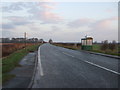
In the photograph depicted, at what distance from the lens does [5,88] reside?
246 inches

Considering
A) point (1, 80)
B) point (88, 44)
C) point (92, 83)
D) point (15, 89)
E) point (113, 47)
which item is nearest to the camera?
point (15, 89)

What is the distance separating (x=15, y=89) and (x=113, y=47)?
35.4 meters

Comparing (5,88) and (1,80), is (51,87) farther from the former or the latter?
(1,80)

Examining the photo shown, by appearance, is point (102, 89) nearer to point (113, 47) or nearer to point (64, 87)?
point (64, 87)

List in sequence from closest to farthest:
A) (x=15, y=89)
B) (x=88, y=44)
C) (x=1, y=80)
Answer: (x=15, y=89)
(x=1, y=80)
(x=88, y=44)

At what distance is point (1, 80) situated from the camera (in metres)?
7.41

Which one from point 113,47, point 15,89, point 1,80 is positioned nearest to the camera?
point 15,89

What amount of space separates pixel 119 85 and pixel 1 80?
5.03m

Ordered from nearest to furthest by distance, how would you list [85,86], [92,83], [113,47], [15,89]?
1. [15,89]
2. [85,86]
3. [92,83]
4. [113,47]

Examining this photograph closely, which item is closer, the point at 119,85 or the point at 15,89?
the point at 15,89

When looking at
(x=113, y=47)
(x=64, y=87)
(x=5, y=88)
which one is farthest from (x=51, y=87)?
(x=113, y=47)

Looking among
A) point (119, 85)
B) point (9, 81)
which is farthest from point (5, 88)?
point (119, 85)

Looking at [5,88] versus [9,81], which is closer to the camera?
[5,88]

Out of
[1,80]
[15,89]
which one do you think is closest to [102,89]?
[15,89]
